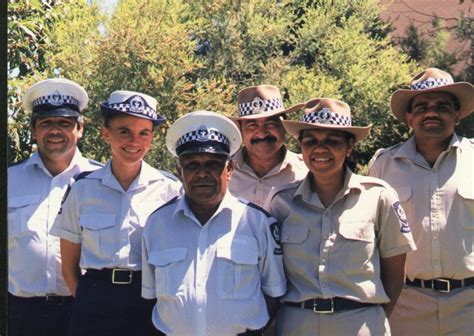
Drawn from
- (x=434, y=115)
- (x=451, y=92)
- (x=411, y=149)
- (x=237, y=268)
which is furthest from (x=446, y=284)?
(x=237, y=268)

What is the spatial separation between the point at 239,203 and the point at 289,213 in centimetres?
25

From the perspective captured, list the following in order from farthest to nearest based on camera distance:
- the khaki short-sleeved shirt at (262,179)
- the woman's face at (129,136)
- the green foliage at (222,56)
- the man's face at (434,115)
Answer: the green foliage at (222,56) < the khaki short-sleeved shirt at (262,179) < the man's face at (434,115) < the woman's face at (129,136)

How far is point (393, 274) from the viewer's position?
3629mm

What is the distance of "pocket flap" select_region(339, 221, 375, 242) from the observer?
3510mm

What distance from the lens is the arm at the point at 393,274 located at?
361cm

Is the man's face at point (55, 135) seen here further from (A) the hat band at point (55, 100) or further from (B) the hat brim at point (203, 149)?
(B) the hat brim at point (203, 149)

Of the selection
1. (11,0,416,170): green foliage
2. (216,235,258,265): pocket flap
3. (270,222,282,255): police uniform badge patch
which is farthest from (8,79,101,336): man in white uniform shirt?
(11,0,416,170): green foliage

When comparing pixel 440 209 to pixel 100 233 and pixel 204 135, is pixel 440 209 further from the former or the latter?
pixel 100 233

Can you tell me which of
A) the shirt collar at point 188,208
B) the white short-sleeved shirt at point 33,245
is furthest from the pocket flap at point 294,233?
the white short-sleeved shirt at point 33,245

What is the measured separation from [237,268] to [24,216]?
4.39 feet

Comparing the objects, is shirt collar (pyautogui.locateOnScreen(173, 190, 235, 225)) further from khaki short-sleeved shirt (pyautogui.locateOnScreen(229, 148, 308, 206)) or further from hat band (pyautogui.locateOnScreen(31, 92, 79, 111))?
hat band (pyautogui.locateOnScreen(31, 92, 79, 111))

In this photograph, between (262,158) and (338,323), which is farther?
(262,158)

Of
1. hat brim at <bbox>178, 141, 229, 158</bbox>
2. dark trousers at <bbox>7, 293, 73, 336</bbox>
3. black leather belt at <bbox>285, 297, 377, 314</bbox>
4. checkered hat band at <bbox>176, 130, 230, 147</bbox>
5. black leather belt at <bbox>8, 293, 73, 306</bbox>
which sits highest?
checkered hat band at <bbox>176, 130, 230, 147</bbox>

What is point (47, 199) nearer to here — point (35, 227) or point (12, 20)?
point (35, 227)
